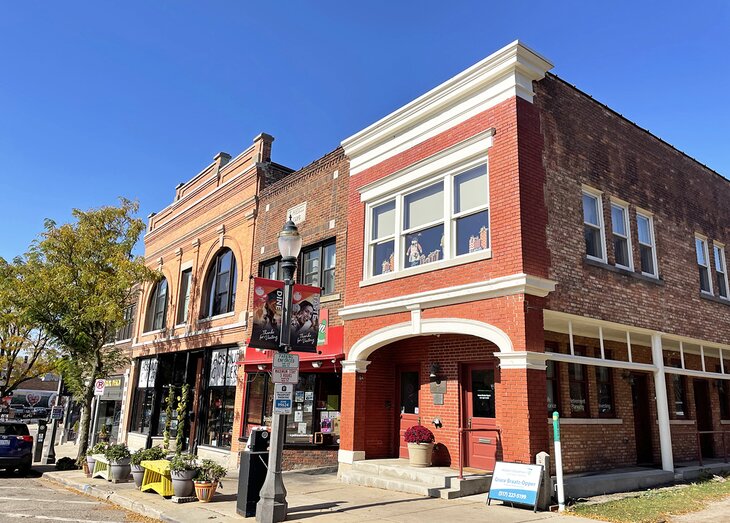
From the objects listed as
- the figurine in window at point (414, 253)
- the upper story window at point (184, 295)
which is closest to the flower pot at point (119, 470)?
the figurine in window at point (414, 253)

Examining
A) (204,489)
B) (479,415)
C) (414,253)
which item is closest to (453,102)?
(414,253)

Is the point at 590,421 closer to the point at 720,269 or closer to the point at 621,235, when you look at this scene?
the point at 621,235

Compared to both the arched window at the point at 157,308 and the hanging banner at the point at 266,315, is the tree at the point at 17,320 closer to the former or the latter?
the arched window at the point at 157,308

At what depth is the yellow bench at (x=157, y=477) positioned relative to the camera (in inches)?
424

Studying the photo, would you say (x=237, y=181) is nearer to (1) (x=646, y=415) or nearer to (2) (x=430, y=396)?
→ (2) (x=430, y=396)

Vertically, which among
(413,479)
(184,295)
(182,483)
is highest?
(184,295)

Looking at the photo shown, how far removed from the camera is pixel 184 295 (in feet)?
76.5

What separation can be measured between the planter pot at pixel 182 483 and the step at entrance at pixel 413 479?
11.7 feet

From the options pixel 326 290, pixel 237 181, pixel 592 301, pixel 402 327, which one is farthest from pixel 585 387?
pixel 237 181

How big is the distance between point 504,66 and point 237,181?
12.2 metres

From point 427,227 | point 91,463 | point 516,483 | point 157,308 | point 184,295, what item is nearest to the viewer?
point 516,483

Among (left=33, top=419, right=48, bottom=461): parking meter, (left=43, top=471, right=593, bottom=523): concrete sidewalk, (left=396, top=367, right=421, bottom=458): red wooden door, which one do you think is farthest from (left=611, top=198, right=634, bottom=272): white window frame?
(left=33, top=419, right=48, bottom=461): parking meter

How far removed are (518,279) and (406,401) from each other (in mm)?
5160

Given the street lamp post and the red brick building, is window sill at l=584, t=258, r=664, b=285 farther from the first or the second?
the street lamp post
